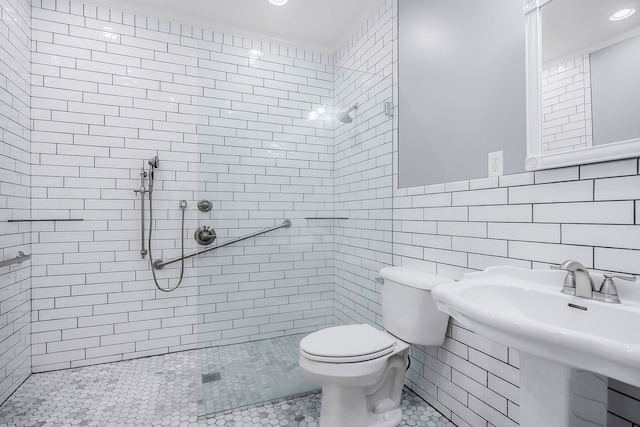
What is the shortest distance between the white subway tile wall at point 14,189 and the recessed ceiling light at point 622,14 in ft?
9.77

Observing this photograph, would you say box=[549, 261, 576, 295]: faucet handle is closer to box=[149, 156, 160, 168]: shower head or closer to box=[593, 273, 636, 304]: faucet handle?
box=[593, 273, 636, 304]: faucet handle

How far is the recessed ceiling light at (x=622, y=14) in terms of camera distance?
3.33ft

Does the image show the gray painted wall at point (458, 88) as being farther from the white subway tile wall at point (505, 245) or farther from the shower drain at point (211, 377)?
the shower drain at point (211, 377)

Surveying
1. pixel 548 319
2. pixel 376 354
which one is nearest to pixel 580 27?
pixel 548 319

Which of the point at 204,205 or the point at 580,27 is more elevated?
the point at 580,27

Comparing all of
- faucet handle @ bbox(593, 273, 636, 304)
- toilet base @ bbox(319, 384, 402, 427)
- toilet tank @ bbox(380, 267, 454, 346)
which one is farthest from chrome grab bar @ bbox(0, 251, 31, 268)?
faucet handle @ bbox(593, 273, 636, 304)

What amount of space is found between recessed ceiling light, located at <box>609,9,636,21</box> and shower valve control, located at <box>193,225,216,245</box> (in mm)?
2075

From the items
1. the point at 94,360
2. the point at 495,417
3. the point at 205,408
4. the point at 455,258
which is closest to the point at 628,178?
the point at 455,258

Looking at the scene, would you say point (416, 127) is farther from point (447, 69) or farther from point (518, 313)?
point (518, 313)

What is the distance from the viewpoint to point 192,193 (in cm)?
248

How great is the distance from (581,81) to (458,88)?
59 centimetres

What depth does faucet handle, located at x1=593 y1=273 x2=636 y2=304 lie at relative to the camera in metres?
0.96

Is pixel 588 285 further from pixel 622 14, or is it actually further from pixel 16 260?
pixel 16 260

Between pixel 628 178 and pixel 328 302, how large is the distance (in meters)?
1.70
